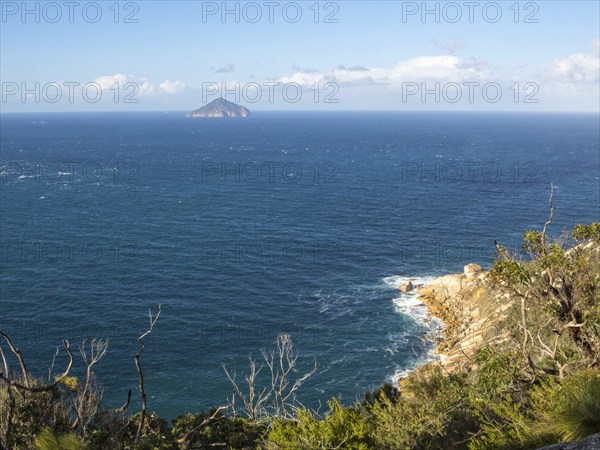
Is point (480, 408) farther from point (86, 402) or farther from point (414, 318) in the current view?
point (414, 318)

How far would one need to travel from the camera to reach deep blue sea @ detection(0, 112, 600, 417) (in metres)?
55.7

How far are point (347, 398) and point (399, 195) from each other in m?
86.4

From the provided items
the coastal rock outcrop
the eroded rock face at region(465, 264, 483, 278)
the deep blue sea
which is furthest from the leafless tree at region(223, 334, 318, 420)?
the eroded rock face at region(465, 264, 483, 278)

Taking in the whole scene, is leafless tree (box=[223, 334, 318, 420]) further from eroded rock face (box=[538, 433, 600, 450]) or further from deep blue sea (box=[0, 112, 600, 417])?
eroded rock face (box=[538, 433, 600, 450])

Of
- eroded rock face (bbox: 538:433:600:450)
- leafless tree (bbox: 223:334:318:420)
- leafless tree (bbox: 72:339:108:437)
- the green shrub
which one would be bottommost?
leafless tree (bbox: 223:334:318:420)

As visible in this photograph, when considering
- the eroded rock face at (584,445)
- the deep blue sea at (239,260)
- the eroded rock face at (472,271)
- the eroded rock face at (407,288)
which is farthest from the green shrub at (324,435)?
the eroded rock face at (472,271)

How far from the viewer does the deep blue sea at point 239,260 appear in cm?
5569

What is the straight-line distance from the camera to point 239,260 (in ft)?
271

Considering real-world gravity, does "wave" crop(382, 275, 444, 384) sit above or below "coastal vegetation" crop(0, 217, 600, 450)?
below

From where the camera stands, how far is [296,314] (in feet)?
215

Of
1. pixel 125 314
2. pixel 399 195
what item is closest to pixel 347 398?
pixel 125 314

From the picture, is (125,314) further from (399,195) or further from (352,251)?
(399,195)

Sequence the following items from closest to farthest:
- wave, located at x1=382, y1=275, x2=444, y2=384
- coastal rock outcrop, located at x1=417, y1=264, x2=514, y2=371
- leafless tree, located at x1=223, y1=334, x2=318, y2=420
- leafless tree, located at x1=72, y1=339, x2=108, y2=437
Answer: leafless tree, located at x1=72, y1=339, x2=108, y2=437, leafless tree, located at x1=223, y1=334, x2=318, y2=420, wave, located at x1=382, y1=275, x2=444, y2=384, coastal rock outcrop, located at x1=417, y1=264, x2=514, y2=371

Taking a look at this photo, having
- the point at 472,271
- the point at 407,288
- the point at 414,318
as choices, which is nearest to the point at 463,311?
the point at 414,318
